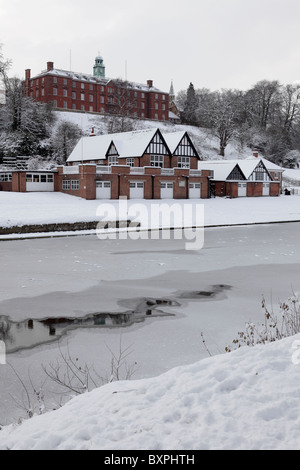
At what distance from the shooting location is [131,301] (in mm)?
11258

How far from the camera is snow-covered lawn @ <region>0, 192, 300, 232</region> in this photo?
102 feet

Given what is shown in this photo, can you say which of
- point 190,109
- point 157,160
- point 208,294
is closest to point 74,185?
point 157,160

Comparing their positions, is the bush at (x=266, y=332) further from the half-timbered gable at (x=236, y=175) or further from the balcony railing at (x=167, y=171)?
the half-timbered gable at (x=236, y=175)

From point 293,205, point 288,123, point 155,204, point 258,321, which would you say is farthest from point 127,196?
point 288,123

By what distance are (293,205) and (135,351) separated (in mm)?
48341

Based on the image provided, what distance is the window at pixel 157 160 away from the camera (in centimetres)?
5544

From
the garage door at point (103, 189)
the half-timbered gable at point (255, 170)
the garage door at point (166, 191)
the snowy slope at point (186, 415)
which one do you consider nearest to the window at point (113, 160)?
the garage door at point (166, 191)

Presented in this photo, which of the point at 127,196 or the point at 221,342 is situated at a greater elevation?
the point at 127,196

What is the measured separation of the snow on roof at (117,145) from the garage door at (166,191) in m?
4.55

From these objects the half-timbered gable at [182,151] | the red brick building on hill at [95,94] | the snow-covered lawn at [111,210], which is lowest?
the snow-covered lawn at [111,210]

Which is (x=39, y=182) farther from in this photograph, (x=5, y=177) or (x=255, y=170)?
(x=255, y=170)

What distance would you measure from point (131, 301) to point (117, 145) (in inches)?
1858
